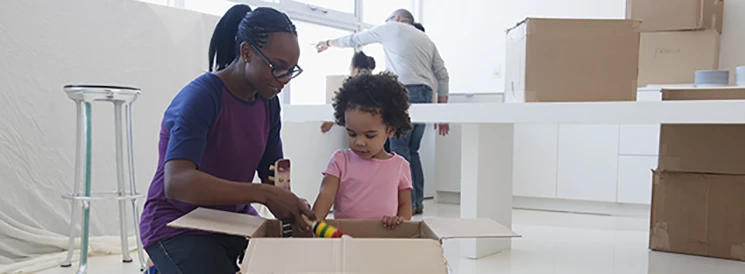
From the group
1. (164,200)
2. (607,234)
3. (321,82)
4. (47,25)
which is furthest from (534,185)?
(164,200)

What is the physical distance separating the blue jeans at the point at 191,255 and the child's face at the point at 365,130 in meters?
0.39

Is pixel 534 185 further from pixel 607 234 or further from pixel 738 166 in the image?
pixel 738 166

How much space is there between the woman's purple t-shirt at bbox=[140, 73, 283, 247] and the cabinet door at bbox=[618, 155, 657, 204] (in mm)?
3336

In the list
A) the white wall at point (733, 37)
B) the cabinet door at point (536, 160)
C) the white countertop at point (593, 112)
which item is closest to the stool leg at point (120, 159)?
the white countertop at point (593, 112)

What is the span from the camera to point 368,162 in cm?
144

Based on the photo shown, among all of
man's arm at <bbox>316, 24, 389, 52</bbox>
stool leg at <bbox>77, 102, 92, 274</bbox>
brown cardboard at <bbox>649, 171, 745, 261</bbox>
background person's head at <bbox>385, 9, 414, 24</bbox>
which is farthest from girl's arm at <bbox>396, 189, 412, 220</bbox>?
background person's head at <bbox>385, 9, 414, 24</bbox>

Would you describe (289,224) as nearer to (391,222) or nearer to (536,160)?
(391,222)

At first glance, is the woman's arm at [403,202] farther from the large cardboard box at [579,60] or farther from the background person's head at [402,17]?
the background person's head at [402,17]

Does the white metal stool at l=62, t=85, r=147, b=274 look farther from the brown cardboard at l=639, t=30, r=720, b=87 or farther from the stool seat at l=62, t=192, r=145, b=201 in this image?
the brown cardboard at l=639, t=30, r=720, b=87

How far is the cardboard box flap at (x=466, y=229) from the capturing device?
0.92 m

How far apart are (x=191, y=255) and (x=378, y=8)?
13.0 feet

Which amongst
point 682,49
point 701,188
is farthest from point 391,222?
point 682,49

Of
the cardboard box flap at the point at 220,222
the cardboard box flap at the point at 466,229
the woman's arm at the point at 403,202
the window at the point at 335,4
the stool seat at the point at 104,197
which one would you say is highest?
the window at the point at 335,4

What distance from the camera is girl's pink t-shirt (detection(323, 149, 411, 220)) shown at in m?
1.39
